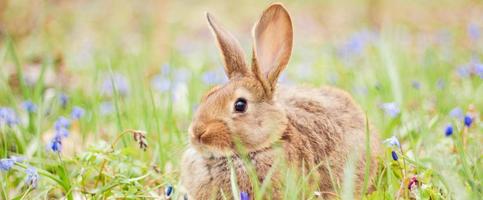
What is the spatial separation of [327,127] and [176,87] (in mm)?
2686

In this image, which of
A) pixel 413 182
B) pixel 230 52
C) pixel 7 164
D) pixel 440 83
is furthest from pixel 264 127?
pixel 440 83

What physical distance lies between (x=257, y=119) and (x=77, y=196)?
43.0 inches

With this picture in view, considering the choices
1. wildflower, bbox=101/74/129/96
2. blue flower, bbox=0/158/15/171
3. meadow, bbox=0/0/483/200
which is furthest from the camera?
wildflower, bbox=101/74/129/96

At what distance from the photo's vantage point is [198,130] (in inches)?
136

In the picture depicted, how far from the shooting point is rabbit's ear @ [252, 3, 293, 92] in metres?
3.71

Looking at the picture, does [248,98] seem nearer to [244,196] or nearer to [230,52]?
[230,52]

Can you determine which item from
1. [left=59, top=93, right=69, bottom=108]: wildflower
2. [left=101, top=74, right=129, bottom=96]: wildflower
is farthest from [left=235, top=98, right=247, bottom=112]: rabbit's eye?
[left=101, top=74, right=129, bottom=96]: wildflower

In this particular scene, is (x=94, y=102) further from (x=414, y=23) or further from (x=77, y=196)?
(x=414, y=23)

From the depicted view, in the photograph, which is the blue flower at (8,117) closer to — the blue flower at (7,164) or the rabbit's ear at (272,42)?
the blue flower at (7,164)

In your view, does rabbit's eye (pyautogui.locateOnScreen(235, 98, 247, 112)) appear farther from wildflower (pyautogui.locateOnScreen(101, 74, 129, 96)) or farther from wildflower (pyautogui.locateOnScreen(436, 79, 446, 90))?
wildflower (pyautogui.locateOnScreen(101, 74, 129, 96))

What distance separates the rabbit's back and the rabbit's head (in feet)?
0.47

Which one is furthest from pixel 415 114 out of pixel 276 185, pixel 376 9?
pixel 376 9

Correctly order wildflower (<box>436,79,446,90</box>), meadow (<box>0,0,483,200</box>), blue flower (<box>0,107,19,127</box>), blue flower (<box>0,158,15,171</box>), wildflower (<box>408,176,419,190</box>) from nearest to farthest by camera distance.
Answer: wildflower (<box>408,176,419,190</box>) → blue flower (<box>0,158,15,171</box>) → meadow (<box>0,0,483,200</box>) → blue flower (<box>0,107,19,127</box>) → wildflower (<box>436,79,446,90</box>)

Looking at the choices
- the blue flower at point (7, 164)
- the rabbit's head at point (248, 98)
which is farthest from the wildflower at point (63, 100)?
the rabbit's head at point (248, 98)
